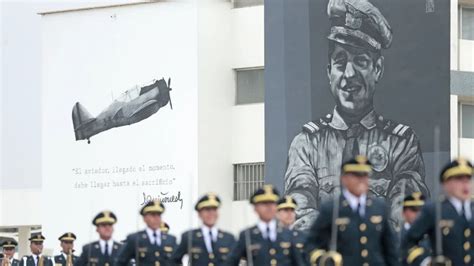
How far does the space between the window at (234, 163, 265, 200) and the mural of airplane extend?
3.15m

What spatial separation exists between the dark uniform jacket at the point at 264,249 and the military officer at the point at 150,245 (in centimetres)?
301

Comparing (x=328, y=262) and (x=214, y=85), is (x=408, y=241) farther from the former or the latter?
(x=214, y=85)

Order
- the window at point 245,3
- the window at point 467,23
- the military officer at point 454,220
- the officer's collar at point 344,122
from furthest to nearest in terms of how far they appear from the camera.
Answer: the window at point 245,3
the window at point 467,23
the officer's collar at point 344,122
the military officer at point 454,220

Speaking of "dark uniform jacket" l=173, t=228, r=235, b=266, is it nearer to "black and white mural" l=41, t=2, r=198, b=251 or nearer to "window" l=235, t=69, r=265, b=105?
"black and white mural" l=41, t=2, r=198, b=251

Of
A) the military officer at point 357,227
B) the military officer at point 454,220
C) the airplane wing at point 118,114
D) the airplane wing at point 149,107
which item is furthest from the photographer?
the airplane wing at point 118,114

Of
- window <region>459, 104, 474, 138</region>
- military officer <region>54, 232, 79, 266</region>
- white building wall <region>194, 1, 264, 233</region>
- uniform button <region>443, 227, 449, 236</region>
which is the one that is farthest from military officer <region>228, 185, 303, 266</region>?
white building wall <region>194, 1, 264, 233</region>

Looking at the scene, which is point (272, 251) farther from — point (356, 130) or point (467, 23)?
point (467, 23)

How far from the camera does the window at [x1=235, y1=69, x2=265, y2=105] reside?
47062 millimetres

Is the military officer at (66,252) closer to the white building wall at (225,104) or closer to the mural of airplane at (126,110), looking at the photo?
the white building wall at (225,104)

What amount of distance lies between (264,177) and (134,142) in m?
4.92

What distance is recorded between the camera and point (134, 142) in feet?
158

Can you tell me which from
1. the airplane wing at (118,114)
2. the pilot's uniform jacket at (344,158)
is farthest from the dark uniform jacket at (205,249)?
the airplane wing at (118,114)

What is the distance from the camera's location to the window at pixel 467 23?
4372 centimetres

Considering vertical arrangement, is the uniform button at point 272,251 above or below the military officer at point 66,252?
above
